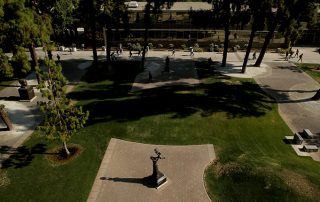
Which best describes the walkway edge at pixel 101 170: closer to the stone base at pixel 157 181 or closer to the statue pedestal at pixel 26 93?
the stone base at pixel 157 181

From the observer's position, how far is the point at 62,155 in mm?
20062

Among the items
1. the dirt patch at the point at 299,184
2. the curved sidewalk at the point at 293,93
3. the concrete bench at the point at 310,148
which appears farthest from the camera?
the curved sidewalk at the point at 293,93

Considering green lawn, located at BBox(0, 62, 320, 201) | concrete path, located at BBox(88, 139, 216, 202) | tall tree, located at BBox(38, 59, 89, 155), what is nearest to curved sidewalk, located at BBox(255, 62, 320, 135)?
green lawn, located at BBox(0, 62, 320, 201)

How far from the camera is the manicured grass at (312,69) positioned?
114ft

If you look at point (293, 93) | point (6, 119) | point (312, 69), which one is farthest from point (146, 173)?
point (312, 69)

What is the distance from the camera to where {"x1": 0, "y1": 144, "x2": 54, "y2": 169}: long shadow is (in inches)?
758

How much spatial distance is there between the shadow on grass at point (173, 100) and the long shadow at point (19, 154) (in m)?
4.71

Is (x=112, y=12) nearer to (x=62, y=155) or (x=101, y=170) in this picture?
(x=62, y=155)

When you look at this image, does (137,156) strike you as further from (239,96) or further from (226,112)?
(239,96)

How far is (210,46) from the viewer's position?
44.7m

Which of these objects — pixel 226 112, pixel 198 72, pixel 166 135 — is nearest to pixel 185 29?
pixel 198 72

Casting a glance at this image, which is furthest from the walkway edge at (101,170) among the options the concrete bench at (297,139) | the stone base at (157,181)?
the concrete bench at (297,139)

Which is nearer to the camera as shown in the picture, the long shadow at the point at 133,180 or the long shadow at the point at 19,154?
the long shadow at the point at 133,180

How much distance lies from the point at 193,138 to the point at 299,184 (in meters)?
7.83
